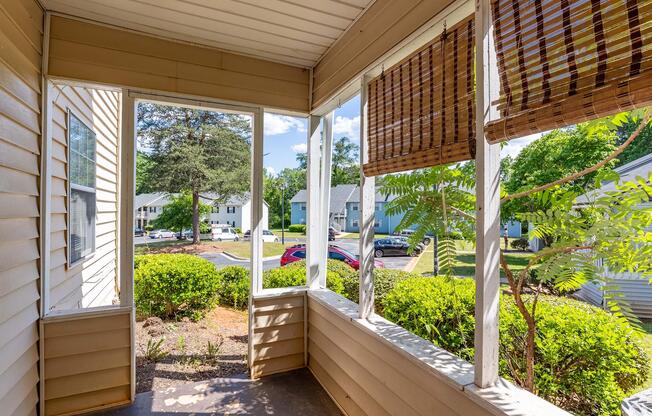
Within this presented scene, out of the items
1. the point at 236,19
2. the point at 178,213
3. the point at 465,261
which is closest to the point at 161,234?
the point at 178,213

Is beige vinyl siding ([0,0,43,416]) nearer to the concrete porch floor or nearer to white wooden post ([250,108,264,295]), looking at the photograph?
the concrete porch floor

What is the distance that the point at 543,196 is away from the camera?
1.17 m

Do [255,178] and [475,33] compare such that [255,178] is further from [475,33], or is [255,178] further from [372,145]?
[475,33]

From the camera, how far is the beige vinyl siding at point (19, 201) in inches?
65.2

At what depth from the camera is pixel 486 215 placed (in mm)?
1231

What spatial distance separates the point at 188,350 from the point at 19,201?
2.05 meters

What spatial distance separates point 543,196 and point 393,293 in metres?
1.15

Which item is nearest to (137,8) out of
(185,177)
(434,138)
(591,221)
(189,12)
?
(189,12)

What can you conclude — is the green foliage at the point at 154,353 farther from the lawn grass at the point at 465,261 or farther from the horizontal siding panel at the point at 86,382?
the lawn grass at the point at 465,261

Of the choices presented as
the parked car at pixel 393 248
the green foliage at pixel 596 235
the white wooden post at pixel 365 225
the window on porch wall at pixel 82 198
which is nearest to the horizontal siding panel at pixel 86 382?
the window on porch wall at pixel 82 198

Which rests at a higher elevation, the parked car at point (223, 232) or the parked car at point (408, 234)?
the parked car at point (408, 234)

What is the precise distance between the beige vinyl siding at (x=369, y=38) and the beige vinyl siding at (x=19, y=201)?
6.25 ft

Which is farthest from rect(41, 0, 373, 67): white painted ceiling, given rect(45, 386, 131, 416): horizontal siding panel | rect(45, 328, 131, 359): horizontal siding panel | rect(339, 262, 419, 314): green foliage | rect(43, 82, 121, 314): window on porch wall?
rect(45, 386, 131, 416): horizontal siding panel

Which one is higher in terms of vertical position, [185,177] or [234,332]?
[185,177]
